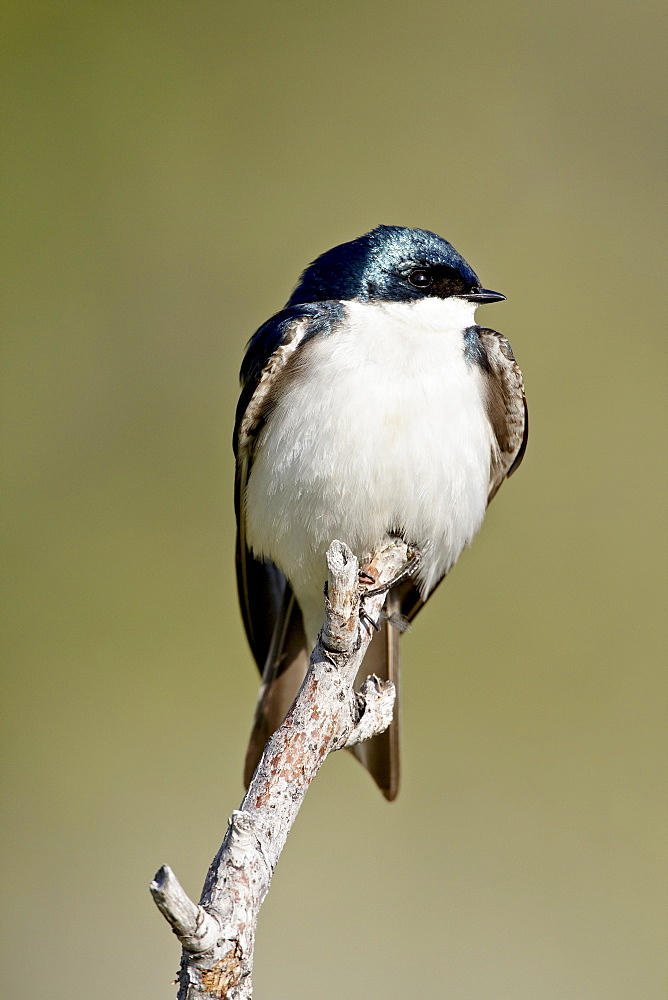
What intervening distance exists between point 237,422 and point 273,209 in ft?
7.54

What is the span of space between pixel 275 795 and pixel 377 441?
2.40 ft

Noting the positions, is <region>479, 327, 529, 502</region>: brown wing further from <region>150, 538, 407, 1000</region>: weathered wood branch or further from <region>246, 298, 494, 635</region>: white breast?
<region>150, 538, 407, 1000</region>: weathered wood branch

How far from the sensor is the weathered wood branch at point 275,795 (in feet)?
3.85

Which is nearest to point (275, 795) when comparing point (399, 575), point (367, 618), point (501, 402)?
point (367, 618)

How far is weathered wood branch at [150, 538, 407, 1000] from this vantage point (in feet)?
3.85

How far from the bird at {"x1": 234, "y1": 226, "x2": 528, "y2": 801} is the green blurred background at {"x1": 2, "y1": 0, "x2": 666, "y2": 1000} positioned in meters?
1.32

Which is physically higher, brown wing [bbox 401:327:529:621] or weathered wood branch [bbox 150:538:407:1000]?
brown wing [bbox 401:327:529:621]

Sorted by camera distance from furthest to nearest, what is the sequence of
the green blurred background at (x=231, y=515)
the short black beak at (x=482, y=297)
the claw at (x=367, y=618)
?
the green blurred background at (x=231, y=515) < the short black beak at (x=482, y=297) < the claw at (x=367, y=618)

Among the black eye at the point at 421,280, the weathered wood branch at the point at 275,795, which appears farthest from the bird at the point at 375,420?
the weathered wood branch at the point at 275,795

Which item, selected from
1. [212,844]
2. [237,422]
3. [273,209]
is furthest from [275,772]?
[273,209]

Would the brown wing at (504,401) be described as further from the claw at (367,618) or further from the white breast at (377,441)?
the claw at (367,618)

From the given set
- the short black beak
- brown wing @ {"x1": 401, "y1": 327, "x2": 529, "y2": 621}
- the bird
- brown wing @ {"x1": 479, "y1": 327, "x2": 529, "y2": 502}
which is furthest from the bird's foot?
the short black beak

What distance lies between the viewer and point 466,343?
208 centimetres

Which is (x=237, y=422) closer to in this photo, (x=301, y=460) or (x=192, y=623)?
(x=301, y=460)
